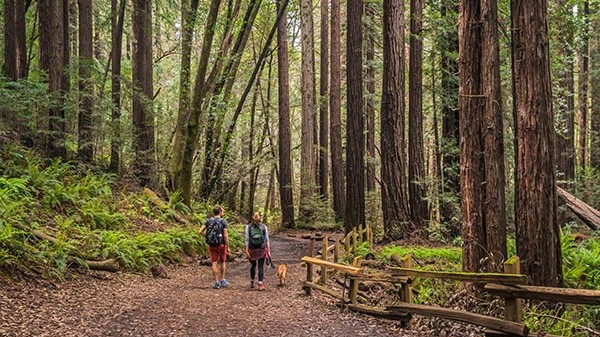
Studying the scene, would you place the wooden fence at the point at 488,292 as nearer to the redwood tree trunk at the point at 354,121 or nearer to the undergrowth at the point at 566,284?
the undergrowth at the point at 566,284

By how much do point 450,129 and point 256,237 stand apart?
862 centimetres

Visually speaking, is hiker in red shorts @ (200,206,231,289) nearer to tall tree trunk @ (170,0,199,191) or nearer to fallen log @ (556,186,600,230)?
tall tree trunk @ (170,0,199,191)

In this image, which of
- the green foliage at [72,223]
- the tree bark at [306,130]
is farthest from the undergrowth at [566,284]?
the tree bark at [306,130]

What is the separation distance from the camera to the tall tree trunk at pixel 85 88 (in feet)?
52.1

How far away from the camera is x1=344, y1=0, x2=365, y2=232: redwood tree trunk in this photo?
51.7ft

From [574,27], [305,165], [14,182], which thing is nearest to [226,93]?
[305,165]

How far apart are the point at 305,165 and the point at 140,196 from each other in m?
10.4

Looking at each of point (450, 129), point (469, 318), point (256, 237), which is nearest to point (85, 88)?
point (256, 237)

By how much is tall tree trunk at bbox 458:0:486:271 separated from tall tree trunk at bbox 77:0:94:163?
11549 millimetres

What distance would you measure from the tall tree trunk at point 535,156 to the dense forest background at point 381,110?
2cm

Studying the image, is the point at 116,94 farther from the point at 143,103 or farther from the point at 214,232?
the point at 214,232

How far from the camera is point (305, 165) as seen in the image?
83.6 feet

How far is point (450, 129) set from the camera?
16172 mm

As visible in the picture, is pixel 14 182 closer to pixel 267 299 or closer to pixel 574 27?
pixel 267 299
